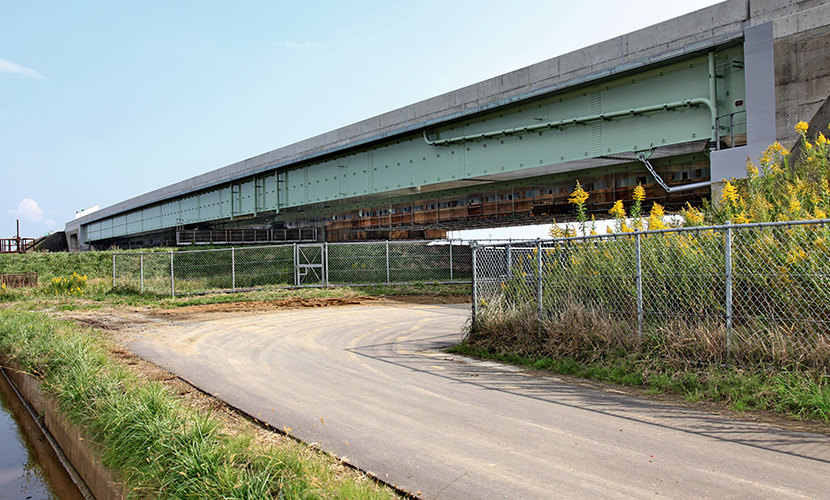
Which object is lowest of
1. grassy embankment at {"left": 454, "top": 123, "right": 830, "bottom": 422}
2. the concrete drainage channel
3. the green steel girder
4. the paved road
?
the concrete drainage channel

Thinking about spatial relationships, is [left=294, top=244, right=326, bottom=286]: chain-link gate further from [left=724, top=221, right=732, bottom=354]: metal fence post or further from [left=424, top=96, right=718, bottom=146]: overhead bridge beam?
[left=724, top=221, right=732, bottom=354]: metal fence post

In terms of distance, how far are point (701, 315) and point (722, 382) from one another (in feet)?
3.76

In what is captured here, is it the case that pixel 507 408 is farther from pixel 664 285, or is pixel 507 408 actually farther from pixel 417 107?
pixel 417 107

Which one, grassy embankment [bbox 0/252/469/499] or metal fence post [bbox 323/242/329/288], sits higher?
metal fence post [bbox 323/242/329/288]

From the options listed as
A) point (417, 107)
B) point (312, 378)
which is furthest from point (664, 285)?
point (417, 107)

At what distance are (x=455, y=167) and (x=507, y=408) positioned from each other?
14797 millimetres

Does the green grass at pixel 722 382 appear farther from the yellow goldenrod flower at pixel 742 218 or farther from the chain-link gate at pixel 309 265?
the chain-link gate at pixel 309 265

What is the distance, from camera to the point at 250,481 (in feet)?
12.5

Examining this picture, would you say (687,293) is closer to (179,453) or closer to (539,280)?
(539,280)

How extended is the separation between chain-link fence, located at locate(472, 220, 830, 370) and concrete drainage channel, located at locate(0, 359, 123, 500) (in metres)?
6.23

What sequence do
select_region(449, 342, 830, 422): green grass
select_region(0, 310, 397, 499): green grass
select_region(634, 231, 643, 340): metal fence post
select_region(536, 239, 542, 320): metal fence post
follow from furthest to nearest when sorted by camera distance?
select_region(536, 239, 542, 320): metal fence post, select_region(634, 231, 643, 340): metal fence post, select_region(449, 342, 830, 422): green grass, select_region(0, 310, 397, 499): green grass

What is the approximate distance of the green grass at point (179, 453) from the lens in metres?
3.86

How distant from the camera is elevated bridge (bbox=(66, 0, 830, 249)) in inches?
520

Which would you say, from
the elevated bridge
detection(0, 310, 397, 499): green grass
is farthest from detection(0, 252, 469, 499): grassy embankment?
the elevated bridge
